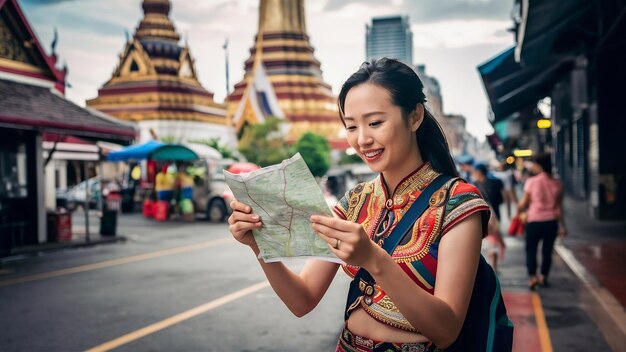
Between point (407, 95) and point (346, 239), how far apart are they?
1.82 feet

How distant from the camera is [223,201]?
20.5 m

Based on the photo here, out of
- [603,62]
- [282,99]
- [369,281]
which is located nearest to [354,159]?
[282,99]

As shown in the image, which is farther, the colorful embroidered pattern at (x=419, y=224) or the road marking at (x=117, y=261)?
the road marking at (x=117, y=261)

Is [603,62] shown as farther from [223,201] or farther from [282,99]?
[282,99]

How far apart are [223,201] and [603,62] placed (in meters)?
11.6

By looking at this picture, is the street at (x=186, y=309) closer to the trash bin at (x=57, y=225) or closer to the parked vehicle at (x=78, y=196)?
the trash bin at (x=57, y=225)

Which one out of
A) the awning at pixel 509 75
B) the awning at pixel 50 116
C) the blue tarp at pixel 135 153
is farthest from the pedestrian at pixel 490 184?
the blue tarp at pixel 135 153

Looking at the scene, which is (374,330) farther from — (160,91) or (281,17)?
(281,17)

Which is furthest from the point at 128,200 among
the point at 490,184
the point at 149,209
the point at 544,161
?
the point at 544,161

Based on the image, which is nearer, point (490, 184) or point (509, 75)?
point (490, 184)

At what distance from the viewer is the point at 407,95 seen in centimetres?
197

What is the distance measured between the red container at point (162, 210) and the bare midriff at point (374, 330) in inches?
786

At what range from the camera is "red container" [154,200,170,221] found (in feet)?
70.2

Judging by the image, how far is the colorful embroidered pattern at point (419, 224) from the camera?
1842 millimetres
